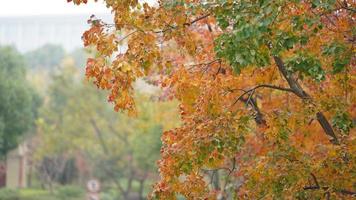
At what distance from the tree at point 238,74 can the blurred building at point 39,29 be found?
142 meters

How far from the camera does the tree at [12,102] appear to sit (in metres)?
25.9

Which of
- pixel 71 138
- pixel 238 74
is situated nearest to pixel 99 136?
pixel 71 138

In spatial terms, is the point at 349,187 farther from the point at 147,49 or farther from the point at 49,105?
the point at 49,105

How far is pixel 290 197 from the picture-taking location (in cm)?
653

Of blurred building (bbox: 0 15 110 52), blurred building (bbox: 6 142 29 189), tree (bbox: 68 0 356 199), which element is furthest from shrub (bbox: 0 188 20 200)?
blurred building (bbox: 0 15 110 52)

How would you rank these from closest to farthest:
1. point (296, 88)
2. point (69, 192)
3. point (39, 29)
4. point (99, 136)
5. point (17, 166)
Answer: point (296, 88)
point (99, 136)
point (69, 192)
point (17, 166)
point (39, 29)

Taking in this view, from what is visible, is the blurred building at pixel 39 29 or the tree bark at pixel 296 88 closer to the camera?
the tree bark at pixel 296 88

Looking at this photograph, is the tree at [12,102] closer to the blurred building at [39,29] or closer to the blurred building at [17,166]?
the blurred building at [17,166]

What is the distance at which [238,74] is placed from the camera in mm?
5227

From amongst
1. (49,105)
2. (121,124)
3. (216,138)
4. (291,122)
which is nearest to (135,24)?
(216,138)

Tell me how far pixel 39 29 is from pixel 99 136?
430ft

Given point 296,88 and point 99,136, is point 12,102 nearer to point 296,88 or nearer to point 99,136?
point 99,136

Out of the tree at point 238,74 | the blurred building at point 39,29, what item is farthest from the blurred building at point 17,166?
the blurred building at point 39,29

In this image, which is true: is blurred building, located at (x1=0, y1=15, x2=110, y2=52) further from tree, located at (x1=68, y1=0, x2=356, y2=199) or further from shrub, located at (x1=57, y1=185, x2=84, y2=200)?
tree, located at (x1=68, y1=0, x2=356, y2=199)
